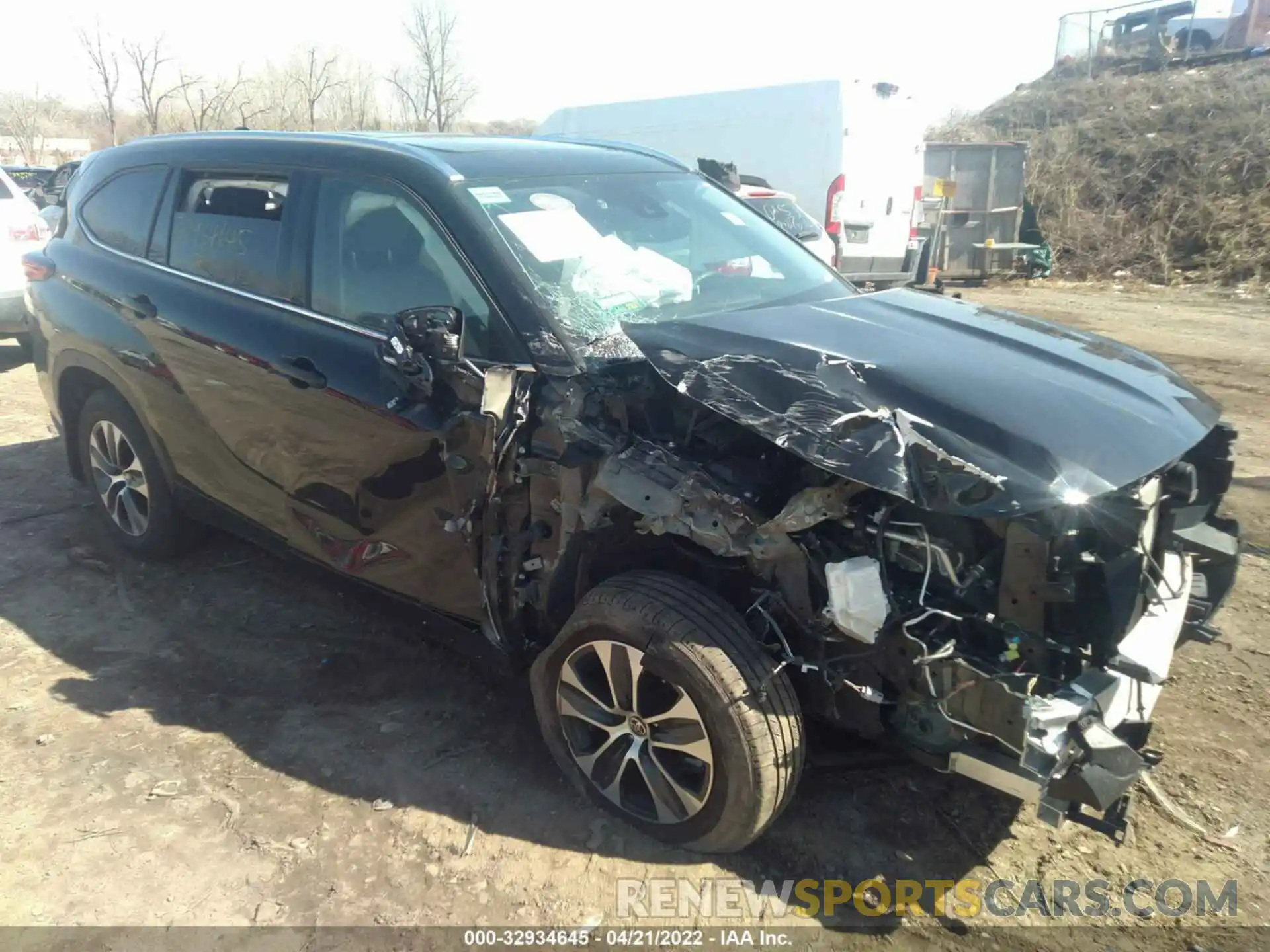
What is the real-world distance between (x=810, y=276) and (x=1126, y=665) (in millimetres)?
1951

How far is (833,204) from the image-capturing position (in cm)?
1084

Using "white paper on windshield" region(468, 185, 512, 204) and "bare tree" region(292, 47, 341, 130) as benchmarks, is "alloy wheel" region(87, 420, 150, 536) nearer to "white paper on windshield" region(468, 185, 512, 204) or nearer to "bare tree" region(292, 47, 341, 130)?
"white paper on windshield" region(468, 185, 512, 204)

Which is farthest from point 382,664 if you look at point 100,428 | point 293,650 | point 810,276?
point 810,276

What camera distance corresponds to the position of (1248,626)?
3785 mm

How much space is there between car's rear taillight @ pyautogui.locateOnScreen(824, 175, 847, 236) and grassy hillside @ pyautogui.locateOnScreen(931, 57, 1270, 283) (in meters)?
7.23

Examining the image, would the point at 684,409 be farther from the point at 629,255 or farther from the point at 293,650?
the point at 293,650

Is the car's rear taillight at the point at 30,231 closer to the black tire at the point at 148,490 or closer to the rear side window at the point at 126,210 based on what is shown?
the rear side window at the point at 126,210

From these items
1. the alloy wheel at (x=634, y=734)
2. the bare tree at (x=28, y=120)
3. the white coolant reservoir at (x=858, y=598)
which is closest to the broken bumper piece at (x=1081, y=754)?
the white coolant reservoir at (x=858, y=598)

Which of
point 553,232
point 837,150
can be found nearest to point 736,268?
point 553,232

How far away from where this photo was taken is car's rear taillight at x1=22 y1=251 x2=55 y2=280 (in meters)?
4.43

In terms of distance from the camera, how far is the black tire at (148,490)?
4.15 metres

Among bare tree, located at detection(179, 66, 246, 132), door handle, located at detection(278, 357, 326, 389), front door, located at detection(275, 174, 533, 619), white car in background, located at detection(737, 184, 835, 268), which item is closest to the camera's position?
front door, located at detection(275, 174, 533, 619)

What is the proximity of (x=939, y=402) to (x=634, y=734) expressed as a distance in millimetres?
1303

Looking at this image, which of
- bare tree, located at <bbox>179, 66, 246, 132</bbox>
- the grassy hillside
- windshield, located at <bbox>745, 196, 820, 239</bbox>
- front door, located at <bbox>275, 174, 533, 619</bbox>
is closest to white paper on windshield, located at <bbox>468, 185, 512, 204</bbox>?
front door, located at <bbox>275, 174, 533, 619</bbox>
